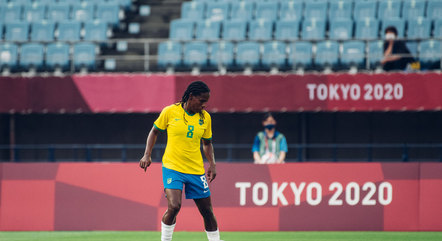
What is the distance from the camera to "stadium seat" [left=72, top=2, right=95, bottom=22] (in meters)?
19.5

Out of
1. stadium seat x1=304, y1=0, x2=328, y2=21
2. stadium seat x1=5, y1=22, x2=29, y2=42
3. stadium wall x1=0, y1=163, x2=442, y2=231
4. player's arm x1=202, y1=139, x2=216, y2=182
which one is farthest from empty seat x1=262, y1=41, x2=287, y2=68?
player's arm x1=202, y1=139, x2=216, y2=182

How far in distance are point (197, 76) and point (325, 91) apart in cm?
264

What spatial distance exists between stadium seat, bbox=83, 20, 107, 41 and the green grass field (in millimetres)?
7306

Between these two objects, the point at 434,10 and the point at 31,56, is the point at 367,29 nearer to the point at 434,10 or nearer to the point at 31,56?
the point at 434,10

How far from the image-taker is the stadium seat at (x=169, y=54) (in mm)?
16562

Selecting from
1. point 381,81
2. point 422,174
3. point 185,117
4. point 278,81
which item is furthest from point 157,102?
point 185,117

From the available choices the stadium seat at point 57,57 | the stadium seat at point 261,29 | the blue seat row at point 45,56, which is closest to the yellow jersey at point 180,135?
the blue seat row at point 45,56

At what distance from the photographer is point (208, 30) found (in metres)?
18.0

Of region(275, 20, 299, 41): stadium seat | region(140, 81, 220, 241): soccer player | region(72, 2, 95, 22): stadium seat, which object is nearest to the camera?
region(140, 81, 220, 241): soccer player

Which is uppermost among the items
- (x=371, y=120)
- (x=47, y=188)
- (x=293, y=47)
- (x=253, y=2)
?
(x=253, y=2)

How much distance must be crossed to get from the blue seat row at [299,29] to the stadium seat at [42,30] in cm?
317

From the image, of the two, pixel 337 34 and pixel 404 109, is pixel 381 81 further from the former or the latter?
pixel 337 34

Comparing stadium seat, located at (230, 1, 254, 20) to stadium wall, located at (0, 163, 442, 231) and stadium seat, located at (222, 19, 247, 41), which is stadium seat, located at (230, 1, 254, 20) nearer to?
stadium seat, located at (222, 19, 247, 41)

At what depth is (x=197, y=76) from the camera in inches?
587
